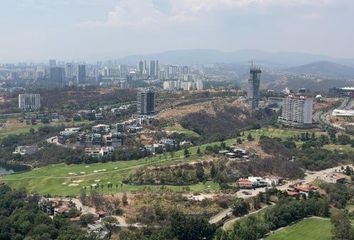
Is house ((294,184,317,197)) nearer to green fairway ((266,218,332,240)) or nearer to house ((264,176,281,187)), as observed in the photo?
house ((264,176,281,187))

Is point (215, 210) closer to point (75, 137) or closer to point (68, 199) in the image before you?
point (68, 199)

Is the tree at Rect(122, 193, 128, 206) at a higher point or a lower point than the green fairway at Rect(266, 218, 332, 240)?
higher

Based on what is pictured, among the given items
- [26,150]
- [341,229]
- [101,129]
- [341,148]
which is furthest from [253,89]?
[341,229]

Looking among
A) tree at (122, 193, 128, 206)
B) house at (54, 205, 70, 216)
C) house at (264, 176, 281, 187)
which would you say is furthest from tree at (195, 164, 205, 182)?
house at (54, 205, 70, 216)

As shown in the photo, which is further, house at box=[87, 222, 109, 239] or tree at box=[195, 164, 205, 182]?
tree at box=[195, 164, 205, 182]

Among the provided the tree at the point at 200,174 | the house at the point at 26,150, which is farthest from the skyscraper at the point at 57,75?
the tree at the point at 200,174

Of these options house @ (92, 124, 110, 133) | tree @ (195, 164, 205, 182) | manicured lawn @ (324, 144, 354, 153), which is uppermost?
house @ (92, 124, 110, 133)

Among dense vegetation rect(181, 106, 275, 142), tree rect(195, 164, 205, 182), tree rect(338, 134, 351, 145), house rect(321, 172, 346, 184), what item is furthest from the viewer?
dense vegetation rect(181, 106, 275, 142)

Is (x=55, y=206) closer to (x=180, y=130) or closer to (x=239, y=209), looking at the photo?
(x=239, y=209)
